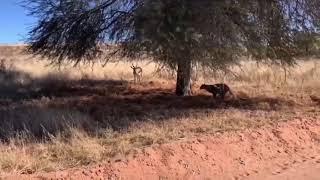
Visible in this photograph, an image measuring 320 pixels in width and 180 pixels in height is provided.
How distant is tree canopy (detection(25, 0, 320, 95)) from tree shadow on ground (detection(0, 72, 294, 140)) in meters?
1.11

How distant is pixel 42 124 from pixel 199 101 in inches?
207

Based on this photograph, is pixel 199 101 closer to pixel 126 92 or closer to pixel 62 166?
pixel 126 92

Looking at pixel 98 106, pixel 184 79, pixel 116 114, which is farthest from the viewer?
pixel 184 79

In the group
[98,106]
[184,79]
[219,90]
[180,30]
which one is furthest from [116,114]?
[219,90]

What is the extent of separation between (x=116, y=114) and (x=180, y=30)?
2.69 metres

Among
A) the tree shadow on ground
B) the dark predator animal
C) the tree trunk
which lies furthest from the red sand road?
the dark predator animal

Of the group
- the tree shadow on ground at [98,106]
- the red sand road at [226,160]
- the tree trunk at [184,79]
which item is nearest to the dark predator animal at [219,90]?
the tree shadow on ground at [98,106]

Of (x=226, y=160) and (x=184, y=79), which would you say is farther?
(x=184, y=79)

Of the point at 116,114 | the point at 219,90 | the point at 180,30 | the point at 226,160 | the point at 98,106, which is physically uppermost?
the point at 180,30

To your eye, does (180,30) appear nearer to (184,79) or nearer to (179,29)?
(179,29)

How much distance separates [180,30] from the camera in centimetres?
1223

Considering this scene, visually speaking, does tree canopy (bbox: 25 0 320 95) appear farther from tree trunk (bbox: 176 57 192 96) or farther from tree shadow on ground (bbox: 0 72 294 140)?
tree shadow on ground (bbox: 0 72 294 140)

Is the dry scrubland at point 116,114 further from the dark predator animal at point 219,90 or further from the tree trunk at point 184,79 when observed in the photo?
the dark predator animal at point 219,90

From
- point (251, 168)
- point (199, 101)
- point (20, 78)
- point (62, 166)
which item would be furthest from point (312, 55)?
point (20, 78)
